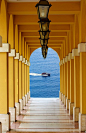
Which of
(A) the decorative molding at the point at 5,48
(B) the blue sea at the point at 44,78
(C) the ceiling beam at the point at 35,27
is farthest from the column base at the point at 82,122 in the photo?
(B) the blue sea at the point at 44,78

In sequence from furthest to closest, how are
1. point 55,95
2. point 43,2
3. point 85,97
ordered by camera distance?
point 55,95 → point 85,97 → point 43,2

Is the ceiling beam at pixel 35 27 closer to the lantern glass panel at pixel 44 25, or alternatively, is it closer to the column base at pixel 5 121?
the column base at pixel 5 121

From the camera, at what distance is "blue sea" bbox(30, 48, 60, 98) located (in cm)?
5206

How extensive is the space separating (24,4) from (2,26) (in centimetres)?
157

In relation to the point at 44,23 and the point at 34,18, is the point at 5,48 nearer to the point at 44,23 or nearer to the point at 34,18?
the point at 34,18

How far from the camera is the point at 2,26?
468 inches

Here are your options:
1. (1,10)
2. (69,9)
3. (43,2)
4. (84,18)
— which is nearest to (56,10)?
(69,9)

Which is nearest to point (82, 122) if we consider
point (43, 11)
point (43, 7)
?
point (43, 11)

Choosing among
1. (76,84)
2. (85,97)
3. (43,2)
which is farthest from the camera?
(76,84)

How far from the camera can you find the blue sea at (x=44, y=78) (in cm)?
5206

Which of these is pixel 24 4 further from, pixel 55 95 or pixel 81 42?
pixel 55 95

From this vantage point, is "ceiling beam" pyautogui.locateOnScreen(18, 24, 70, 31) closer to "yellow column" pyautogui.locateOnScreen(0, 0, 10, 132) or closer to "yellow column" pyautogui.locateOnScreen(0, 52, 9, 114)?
"yellow column" pyautogui.locateOnScreen(0, 0, 10, 132)

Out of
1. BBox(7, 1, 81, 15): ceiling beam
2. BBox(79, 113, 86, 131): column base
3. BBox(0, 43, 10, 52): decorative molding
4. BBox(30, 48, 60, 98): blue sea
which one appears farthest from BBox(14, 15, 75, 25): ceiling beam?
BBox(30, 48, 60, 98): blue sea

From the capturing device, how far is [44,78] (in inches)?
2052
